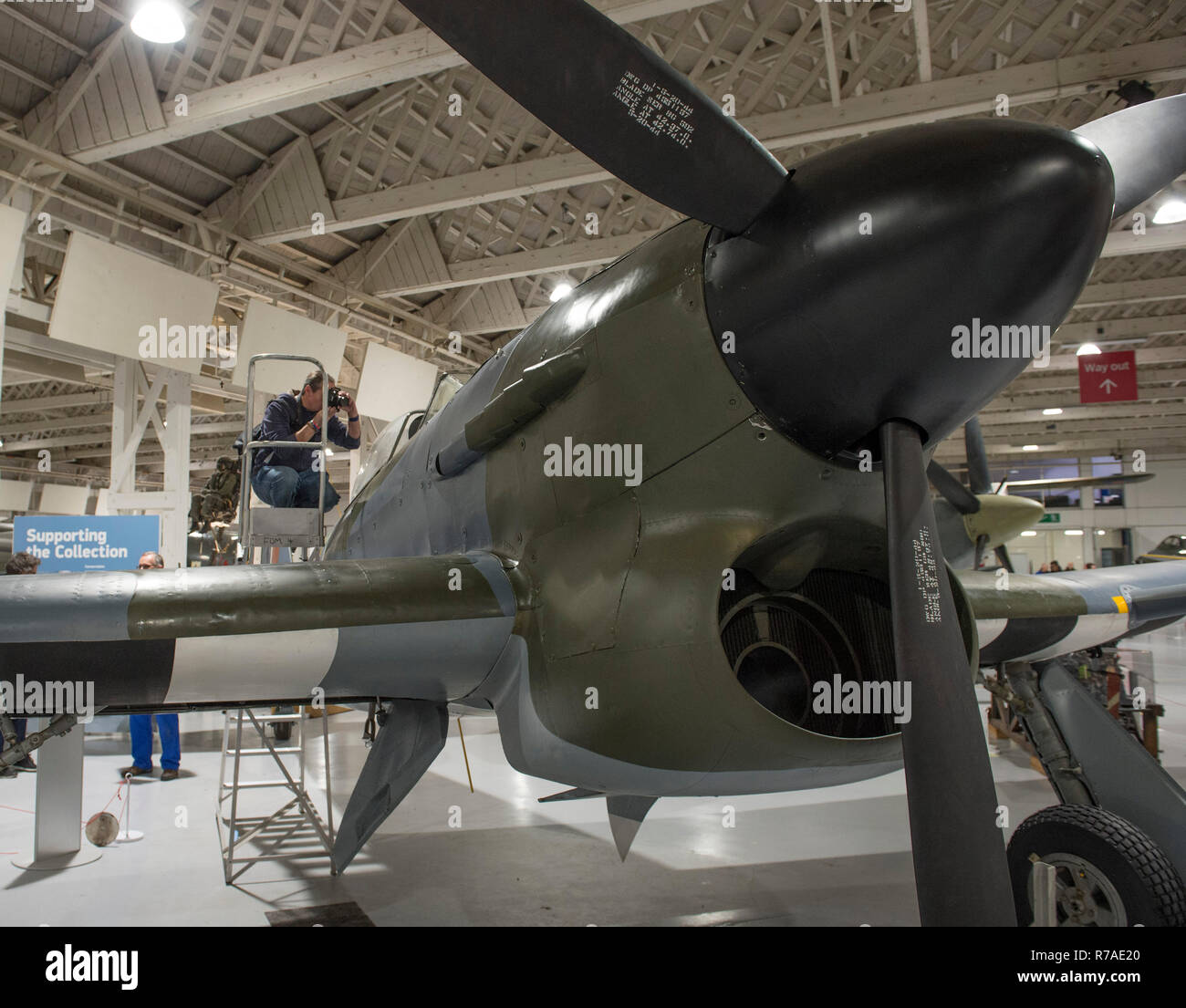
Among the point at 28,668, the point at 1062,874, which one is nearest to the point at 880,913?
the point at 1062,874

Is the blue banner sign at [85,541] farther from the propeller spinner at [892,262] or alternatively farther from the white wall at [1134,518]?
the white wall at [1134,518]

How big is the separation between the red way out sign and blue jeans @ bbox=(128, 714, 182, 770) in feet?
51.3

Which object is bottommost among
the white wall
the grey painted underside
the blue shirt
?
the grey painted underside

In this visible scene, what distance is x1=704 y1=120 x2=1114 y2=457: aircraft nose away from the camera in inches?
81.8

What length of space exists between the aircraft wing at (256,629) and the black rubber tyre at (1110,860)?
264 centimetres

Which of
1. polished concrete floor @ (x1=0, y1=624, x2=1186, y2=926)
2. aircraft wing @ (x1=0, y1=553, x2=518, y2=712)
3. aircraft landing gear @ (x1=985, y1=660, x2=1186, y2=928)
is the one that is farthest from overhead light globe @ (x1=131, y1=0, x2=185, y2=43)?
aircraft landing gear @ (x1=985, y1=660, x2=1186, y2=928)

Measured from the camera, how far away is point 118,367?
12.4 meters

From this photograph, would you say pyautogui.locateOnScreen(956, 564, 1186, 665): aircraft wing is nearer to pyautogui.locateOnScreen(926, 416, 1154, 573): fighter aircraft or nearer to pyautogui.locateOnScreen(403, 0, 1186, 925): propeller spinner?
pyautogui.locateOnScreen(403, 0, 1186, 925): propeller spinner

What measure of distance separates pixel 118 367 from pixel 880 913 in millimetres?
12640

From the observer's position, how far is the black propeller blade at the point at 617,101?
6.86 ft

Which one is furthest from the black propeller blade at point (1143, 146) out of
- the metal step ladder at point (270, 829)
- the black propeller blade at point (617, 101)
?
the metal step ladder at point (270, 829)

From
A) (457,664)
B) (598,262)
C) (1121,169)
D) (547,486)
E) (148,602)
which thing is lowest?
Answer: (457,664)

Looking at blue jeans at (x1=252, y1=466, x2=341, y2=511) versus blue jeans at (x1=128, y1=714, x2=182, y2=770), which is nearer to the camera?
blue jeans at (x1=252, y1=466, x2=341, y2=511)

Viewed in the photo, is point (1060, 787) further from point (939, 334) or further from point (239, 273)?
point (239, 273)
